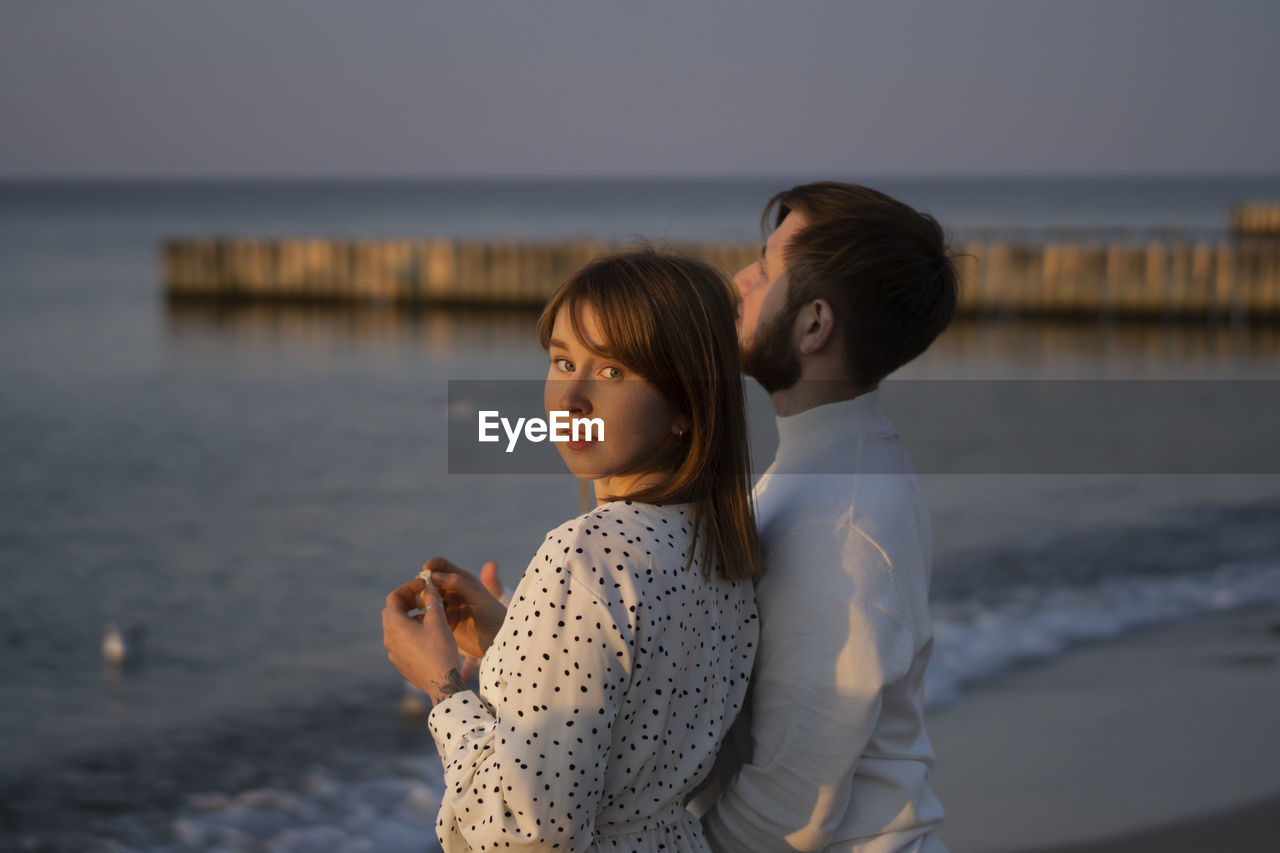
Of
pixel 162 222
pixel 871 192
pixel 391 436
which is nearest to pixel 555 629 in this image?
pixel 871 192

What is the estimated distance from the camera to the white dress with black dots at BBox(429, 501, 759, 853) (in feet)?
5.68

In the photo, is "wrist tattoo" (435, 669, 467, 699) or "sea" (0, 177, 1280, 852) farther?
"sea" (0, 177, 1280, 852)

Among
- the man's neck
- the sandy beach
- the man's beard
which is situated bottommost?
the sandy beach

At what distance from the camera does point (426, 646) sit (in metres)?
1.99

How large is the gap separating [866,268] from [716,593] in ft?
2.48

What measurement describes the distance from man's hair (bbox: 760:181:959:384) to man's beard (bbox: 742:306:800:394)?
0.04 metres

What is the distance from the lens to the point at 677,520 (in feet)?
6.29

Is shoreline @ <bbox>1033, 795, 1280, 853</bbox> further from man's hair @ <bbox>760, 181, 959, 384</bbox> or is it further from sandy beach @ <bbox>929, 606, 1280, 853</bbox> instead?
man's hair @ <bbox>760, 181, 959, 384</bbox>

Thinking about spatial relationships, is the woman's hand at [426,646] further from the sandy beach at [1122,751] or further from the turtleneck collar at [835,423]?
the sandy beach at [1122,751]

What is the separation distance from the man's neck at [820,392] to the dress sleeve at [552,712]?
2.61 ft

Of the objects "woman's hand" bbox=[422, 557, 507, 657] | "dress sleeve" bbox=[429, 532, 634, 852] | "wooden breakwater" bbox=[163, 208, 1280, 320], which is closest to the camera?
"dress sleeve" bbox=[429, 532, 634, 852]

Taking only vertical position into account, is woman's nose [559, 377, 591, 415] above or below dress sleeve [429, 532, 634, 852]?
above

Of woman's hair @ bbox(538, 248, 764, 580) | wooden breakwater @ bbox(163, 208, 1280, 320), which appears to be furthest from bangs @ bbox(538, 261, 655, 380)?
wooden breakwater @ bbox(163, 208, 1280, 320)

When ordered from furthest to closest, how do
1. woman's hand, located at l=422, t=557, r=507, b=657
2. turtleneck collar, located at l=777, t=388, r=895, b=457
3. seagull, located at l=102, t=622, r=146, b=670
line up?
seagull, located at l=102, t=622, r=146, b=670 < turtleneck collar, located at l=777, t=388, r=895, b=457 < woman's hand, located at l=422, t=557, r=507, b=657
